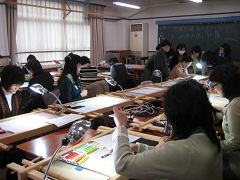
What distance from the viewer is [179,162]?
3.33 ft

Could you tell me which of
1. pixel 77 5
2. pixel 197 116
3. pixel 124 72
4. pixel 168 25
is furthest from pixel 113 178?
pixel 168 25

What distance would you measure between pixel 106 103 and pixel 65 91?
1.74 ft

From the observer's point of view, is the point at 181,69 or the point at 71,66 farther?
the point at 181,69

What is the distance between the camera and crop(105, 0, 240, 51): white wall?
7.59m

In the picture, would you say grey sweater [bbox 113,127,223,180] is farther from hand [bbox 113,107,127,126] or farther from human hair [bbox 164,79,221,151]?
hand [bbox 113,107,127,126]

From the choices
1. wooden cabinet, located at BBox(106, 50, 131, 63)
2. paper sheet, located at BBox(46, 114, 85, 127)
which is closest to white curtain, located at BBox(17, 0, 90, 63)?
wooden cabinet, located at BBox(106, 50, 131, 63)

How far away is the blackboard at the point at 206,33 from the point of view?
748 centimetres

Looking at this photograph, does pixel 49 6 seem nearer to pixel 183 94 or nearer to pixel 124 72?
pixel 124 72

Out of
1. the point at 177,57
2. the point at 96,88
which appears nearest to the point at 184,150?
the point at 96,88

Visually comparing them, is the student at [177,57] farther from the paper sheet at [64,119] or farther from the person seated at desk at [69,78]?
the paper sheet at [64,119]

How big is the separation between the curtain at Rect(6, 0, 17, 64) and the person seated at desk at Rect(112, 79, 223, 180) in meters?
5.93

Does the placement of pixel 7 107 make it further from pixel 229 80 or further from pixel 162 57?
pixel 162 57

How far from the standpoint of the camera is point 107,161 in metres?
1.51

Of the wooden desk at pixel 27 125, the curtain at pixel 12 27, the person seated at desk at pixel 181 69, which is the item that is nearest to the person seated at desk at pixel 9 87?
the wooden desk at pixel 27 125
